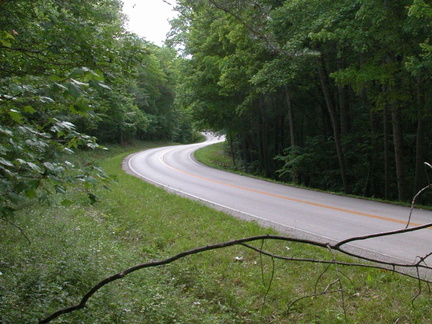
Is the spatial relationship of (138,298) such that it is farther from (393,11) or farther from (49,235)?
(393,11)

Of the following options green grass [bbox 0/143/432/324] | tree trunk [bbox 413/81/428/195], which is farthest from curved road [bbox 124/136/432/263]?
tree trunk [bbox 413/81/428/195]

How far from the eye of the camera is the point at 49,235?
6.36 m

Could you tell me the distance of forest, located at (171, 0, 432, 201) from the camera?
10.4 meters

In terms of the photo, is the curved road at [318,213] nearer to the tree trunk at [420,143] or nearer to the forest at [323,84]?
the tree trunk at [420,143]

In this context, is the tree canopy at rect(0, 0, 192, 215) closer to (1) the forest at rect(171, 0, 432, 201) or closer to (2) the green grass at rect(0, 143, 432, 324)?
(2) the green grass at rect(0, 143, 432, 324)

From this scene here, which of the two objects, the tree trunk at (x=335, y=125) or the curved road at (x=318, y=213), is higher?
the tree trunk at (x=335, y=125)

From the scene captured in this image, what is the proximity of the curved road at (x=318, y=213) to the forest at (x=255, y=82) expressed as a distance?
12.6 feet

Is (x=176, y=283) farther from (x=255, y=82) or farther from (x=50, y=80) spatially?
(x=255, y=82)

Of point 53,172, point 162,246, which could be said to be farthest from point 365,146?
point 53,172

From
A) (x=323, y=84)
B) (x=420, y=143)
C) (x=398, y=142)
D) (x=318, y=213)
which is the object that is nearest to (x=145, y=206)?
(x=318, y=213)

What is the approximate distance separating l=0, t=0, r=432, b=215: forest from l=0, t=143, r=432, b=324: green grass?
1.11 meters

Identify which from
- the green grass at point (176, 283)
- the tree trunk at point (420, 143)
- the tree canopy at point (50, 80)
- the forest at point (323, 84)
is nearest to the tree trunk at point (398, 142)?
the forest at point (323, 84)

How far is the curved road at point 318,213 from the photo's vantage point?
23.5ft

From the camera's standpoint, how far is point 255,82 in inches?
599
